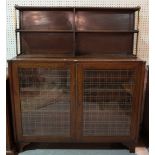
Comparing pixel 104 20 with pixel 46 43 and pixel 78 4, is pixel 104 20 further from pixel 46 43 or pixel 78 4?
pixel 46 43

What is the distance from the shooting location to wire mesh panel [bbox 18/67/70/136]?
2195mm

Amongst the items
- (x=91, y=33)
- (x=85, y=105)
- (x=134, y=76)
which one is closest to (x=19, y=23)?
(x=91, y=33)

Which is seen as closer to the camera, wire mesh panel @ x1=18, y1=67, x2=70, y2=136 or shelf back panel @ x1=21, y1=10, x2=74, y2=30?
wire mesh panel @ x1=18, y1=67, x2=70, y2=136

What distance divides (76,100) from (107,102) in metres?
0.33

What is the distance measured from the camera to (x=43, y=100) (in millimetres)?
2246

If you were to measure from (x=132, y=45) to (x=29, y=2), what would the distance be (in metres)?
1.33

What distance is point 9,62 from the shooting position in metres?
2.14

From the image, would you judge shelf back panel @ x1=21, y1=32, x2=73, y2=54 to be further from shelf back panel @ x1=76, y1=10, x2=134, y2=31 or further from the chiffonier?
shelf back panel @ x1=76, y1=10, x2=134, y2=31

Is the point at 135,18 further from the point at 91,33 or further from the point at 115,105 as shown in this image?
the point at 115,105

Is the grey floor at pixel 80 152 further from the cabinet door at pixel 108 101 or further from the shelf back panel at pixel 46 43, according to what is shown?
the shelf back panel at pixel 46 43

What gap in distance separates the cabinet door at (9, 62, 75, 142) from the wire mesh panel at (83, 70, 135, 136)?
18cm

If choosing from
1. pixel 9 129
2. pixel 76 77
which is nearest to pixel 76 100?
pixel 76 77

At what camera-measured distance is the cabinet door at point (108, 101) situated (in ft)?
7.14

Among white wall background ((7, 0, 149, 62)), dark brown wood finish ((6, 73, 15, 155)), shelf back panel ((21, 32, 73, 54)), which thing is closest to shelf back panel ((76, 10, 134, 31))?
white wall background ((7, 0, 149, 62))
